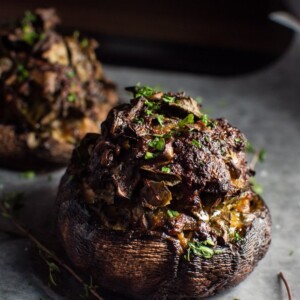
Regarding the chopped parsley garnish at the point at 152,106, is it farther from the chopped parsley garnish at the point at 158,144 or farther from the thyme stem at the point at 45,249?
the thyme stem at the point at 45,249

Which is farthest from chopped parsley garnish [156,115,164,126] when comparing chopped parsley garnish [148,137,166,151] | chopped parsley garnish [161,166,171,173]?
chopped parsley garnish [161,166,171,173]

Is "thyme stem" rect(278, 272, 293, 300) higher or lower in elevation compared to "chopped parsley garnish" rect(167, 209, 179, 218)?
lower

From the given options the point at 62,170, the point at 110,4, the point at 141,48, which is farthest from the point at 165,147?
the point at 110,4

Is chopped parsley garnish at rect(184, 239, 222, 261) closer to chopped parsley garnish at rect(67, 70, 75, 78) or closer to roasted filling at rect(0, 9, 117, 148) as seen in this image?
roasted filling at rect(0, 9, 117, 148)

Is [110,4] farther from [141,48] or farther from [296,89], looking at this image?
[296,89]

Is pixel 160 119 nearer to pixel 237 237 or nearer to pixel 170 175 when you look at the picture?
pixel 170 175

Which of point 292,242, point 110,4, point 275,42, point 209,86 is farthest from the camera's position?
point 110,4
